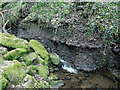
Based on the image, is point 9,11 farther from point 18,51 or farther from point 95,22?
point 95,22

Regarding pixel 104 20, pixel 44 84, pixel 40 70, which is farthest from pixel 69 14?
pixel 44 84

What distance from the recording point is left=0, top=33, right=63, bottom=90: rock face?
12.8 ft

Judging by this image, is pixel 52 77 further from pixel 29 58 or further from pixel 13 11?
pixel 13 11

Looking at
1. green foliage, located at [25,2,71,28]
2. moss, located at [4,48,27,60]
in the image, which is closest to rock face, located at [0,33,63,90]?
moss, located at [4,48,27,60]

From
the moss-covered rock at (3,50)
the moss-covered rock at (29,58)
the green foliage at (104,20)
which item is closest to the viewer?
the moss-covered rock at (29,58)

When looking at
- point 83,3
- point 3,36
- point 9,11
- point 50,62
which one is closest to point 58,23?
point 83,3

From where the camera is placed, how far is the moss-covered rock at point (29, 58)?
487 cm

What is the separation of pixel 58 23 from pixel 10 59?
7.02 ft

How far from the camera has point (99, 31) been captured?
5.26 meters

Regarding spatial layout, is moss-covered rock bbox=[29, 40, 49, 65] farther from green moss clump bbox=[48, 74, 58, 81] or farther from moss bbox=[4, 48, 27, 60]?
green moss clump bbox=[48, 74, 58, 81]

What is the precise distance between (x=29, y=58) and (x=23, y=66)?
1.58 feet

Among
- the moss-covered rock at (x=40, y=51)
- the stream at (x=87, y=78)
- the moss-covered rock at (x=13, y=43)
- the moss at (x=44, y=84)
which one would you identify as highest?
the moss-covered rock at (x=13, y=43)

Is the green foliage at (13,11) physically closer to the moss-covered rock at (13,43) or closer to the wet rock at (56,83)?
the moss-covered rock at (13,43)

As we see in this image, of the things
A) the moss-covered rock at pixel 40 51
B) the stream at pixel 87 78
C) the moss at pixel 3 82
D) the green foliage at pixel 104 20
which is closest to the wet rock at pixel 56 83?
the stream at pixel 87 78
